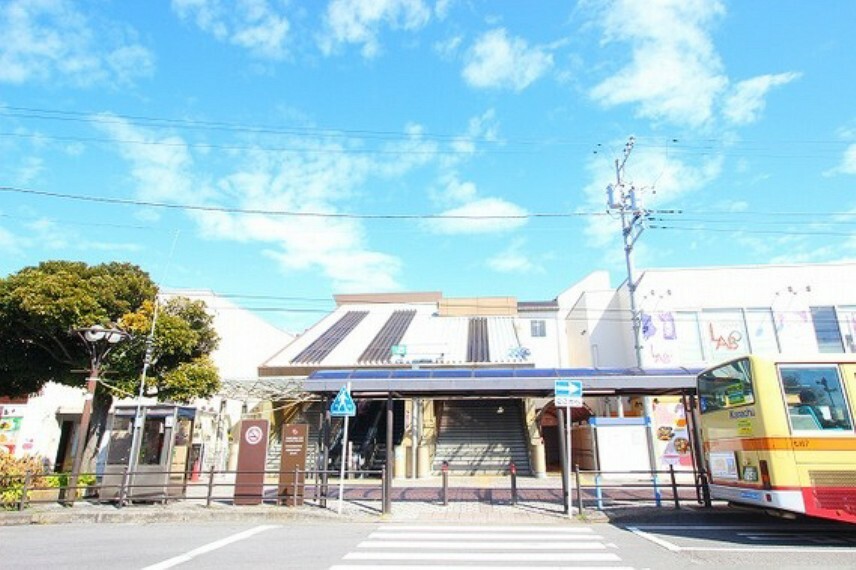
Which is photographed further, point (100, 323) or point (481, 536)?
point (100, 323)

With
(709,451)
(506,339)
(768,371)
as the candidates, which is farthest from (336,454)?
(768,371)

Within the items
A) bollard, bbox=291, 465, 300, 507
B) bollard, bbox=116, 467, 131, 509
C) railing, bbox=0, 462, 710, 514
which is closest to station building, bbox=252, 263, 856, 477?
railing, bbox=0, 462, 710, 514

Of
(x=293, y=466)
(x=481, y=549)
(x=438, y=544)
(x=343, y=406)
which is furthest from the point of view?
(x=293, y=466)

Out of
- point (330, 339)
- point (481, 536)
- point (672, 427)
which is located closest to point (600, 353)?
point (672, 427)

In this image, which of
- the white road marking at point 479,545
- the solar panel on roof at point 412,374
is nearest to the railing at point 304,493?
the solar panel on roof at point 412,374

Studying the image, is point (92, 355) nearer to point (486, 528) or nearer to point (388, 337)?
point (486, 528)

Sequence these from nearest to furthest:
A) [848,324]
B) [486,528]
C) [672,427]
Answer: [486,528], [672,427], [848,324]

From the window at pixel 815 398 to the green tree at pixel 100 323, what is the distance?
15328 mm

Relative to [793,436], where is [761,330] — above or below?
above

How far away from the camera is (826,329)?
2048 centimetres

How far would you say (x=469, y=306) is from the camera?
33344 mm

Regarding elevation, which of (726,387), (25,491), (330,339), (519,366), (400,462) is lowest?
(25,491)

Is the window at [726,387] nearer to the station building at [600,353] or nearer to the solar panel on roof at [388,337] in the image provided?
the station building at [600,353]

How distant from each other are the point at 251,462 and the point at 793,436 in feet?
37.6
